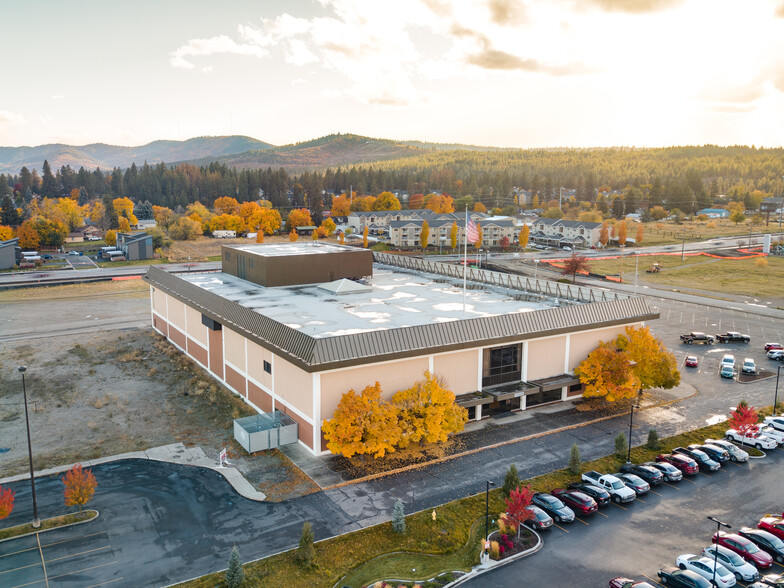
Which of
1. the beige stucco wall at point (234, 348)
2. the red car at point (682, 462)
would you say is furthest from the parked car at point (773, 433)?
the beige stucco wall at point (234, 348)

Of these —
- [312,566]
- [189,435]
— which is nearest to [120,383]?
[189,435]

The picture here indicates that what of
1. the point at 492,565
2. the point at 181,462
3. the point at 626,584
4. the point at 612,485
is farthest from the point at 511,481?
the point at 181,462

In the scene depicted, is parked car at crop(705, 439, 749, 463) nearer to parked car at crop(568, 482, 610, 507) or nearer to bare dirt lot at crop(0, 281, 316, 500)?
parked car at crop(568, 482, 610, 507)

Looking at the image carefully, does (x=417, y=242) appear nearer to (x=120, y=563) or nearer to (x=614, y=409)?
(x=614, y=409)

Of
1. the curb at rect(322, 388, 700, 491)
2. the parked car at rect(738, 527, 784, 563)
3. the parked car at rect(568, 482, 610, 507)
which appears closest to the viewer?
the parked car at rect(738, 527, 784, 563)

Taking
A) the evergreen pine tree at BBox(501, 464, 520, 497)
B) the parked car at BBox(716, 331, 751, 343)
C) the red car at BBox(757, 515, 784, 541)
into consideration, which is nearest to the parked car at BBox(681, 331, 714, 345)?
the parked car at BBox(716, 331, 751, 343)
